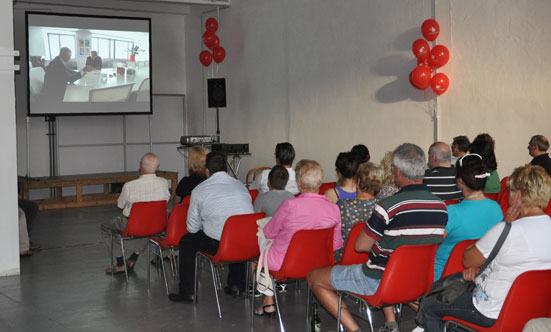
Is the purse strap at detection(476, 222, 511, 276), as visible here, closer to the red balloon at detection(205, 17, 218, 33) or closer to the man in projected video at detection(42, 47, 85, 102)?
the red balloon at detection(205, 17, 218, 33)

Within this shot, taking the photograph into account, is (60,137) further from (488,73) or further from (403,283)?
(403,283)

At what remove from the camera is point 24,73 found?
1164 centimetres

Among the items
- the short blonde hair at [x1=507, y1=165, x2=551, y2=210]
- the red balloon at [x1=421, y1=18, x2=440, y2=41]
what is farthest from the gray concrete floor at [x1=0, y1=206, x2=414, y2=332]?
the red balloon at [x1=421, y1=18, x2=440, y2=41]

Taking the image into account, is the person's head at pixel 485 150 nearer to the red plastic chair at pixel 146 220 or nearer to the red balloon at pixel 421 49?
the red balloon at pixel 421 49

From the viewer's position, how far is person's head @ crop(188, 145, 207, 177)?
574 centimetres

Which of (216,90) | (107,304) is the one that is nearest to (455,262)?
(107,304)

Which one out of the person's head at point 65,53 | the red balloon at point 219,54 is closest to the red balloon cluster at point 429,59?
the red balloon at point 219,54

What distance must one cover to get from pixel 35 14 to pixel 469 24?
7.35 meters

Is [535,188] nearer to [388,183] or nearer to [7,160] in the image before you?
[388,183]

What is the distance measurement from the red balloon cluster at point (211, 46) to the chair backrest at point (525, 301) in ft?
32.0

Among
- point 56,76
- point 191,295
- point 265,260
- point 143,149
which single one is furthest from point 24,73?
point 265,260

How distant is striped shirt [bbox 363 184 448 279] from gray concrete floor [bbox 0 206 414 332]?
117cm

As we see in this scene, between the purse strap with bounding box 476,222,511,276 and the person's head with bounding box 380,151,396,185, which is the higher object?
the person's head with bounding box 380,151,396,185

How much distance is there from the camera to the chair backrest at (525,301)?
106 inches
